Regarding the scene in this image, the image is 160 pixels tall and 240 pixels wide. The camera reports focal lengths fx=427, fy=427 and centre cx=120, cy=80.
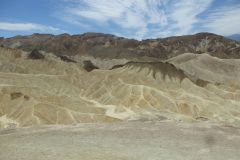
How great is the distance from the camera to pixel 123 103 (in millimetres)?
137750

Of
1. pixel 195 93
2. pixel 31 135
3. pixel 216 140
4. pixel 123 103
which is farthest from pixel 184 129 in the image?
pixel 195 93

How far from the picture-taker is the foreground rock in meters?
26.8

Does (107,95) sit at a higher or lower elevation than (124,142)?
lower

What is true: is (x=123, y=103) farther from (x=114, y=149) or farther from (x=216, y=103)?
(x=114, y=149)

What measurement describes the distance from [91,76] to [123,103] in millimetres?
40764

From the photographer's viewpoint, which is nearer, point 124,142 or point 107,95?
point 124,142

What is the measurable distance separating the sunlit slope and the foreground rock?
205 feet

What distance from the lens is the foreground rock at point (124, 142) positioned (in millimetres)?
26766

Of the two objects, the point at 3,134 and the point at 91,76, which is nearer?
the point at 3,134

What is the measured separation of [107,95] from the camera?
148 metres

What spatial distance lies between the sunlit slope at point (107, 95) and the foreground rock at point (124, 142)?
6246 centimetres

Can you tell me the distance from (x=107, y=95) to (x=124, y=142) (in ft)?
392

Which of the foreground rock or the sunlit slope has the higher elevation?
the foreground rock

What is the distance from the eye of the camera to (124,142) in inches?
1147
